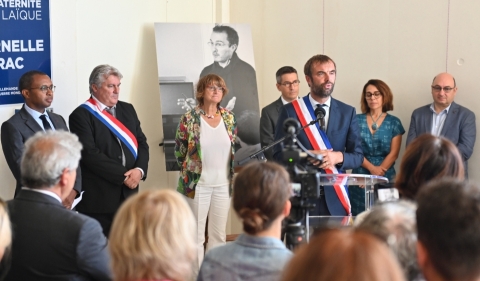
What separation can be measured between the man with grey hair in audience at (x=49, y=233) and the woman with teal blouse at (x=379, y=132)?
11.6 feet

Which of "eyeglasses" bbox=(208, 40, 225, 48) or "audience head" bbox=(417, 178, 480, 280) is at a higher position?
"eyeglasses" bbox=(208, 40, 225, 48)

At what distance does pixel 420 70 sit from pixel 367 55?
54 cm

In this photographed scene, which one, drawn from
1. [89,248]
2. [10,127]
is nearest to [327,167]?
[89,248]

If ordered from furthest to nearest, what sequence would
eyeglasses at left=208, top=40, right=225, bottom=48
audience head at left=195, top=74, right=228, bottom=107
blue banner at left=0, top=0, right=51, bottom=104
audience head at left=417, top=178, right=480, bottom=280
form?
eyeglasses at left=208, top=40, right=225, bottom=48
audience head at left=195, top=74, right=228, bottom=107
blue banner at left=0, top=0, right=51, bottom=104
audience head at left=417, top=178, right=480, bottom=280

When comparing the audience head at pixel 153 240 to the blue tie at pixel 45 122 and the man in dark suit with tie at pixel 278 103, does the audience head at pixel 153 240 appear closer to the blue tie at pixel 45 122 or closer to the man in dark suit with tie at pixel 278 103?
the blue tie at pixel 45 122

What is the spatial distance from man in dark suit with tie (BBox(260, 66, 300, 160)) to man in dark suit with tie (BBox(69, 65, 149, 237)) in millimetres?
1191

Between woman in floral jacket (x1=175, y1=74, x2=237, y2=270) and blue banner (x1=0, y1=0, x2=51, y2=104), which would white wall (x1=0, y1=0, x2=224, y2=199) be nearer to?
blue banner (x1=0, y1=0, x2=51, y2=104)

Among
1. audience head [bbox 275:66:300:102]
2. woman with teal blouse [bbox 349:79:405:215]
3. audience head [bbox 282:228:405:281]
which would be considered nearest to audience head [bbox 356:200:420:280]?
audience head [bbox 282:228:405:281]

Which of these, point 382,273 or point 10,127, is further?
point 10,127

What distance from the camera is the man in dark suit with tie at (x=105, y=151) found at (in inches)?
183

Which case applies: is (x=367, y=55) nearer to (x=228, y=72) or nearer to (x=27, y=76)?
(x=228, y=72)

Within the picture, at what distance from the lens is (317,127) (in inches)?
161

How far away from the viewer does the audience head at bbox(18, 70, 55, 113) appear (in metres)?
4.46

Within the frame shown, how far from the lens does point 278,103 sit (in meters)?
5.71
